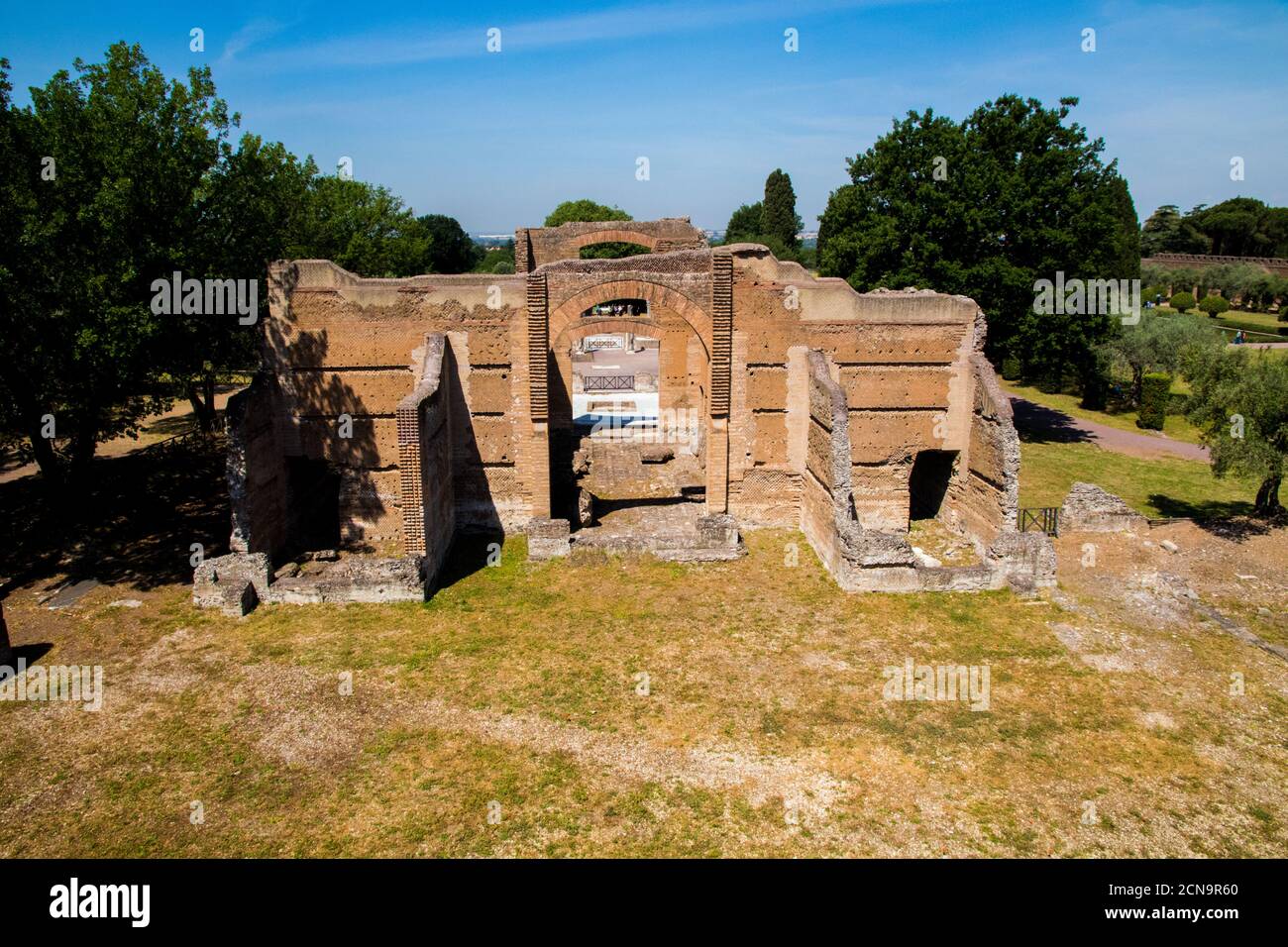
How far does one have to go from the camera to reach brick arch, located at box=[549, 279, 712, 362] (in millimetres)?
16266

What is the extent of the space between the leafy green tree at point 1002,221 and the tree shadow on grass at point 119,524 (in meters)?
19.3

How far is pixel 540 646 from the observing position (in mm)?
12734

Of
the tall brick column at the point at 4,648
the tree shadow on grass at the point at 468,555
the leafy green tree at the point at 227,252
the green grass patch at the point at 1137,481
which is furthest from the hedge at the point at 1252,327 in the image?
the tall brick column at the point at 4,648

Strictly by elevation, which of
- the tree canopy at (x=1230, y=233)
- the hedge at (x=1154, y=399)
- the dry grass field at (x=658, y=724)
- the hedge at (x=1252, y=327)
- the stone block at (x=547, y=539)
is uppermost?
the tree canopy at (x=1230, y=233)

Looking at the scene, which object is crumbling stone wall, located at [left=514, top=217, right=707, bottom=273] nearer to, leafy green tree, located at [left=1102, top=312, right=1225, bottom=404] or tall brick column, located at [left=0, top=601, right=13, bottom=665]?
tall brick column, located at [left=0, top=601, right=13, bottom=665]

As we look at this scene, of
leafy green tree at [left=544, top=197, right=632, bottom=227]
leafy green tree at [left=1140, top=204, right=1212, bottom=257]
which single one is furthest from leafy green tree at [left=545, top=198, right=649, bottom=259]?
leafy green tree at [left=1140, top=204, right=1212, bottom=257]

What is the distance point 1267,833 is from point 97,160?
63.6 feet

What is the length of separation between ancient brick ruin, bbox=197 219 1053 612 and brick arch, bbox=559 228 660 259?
6926 millimetres

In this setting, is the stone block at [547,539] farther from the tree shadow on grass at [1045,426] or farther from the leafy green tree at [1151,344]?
the leafy green tree at [1151,344]

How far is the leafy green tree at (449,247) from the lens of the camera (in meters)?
64.7

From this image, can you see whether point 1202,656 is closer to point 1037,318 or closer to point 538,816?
point 538,816

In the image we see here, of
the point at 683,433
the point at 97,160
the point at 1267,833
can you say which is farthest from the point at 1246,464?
the point at 97,160

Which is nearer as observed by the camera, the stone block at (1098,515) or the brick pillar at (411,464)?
the brick pillar at (411,464)

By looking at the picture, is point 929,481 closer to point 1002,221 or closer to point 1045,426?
point 1002,221
